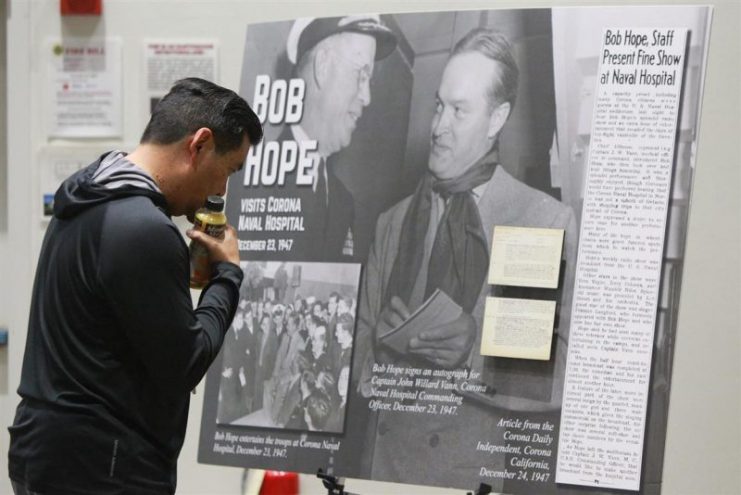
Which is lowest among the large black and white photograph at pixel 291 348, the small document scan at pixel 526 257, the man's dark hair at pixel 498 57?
the large black and white photograph at pixel 291 348

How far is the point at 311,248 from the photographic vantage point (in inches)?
100

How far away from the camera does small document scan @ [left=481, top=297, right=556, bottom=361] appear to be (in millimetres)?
2254

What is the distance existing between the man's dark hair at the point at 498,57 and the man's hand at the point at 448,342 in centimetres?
47

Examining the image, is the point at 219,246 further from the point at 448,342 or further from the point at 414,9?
the point at 414,9

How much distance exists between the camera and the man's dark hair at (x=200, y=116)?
183 centimetres

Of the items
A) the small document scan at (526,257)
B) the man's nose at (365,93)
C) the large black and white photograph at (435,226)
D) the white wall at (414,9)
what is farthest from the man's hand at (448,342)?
the white wall at (414,9)

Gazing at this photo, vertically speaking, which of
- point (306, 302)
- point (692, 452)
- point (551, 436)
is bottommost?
point (692, 452)

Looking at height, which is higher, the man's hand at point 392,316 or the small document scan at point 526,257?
the small document scan at point 526,257

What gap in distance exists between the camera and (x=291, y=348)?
253 centimetres

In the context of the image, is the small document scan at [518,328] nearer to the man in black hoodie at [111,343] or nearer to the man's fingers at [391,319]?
the man's fingers at [391,319]

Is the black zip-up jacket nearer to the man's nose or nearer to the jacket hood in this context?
the jacket hood

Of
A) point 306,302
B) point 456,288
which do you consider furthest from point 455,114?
point 306,302

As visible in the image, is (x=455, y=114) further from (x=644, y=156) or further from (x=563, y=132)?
(x=644, y=156)

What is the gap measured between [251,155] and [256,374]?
0.51 meters
